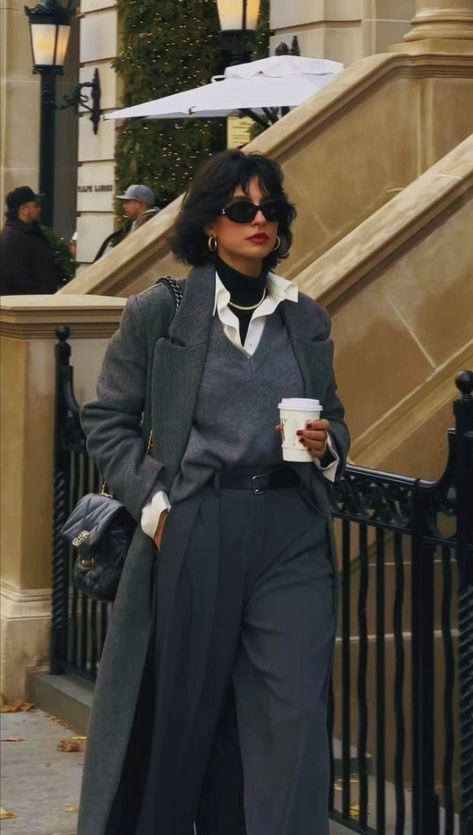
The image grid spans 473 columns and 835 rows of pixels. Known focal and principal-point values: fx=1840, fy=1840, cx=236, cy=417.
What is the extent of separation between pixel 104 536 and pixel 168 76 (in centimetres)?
1568

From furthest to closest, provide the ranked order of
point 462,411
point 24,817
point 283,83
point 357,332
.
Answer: point 283,83, point 357,332, point 24,817, point 462,411

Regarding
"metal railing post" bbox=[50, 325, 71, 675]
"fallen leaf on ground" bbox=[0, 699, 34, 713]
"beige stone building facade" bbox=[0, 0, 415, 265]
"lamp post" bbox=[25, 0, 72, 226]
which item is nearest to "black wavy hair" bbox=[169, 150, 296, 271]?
"metal railing post" bbox=[50, 325, 71, 675]

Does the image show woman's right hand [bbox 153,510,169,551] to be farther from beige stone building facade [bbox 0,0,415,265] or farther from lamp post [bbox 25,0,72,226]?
lamp post [bbox 25,0,72,226]

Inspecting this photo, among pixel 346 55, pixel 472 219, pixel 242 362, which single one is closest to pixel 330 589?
pixel 242 362

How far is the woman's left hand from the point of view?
4262 mm

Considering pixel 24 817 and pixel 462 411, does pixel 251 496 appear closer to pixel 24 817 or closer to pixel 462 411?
pixel 462 411

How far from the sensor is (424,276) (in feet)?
25.9

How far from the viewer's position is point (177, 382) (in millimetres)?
4457

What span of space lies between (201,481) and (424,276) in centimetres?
367

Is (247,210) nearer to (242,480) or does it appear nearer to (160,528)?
(242,480)

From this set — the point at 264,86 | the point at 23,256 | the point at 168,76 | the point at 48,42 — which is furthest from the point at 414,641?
the point at 48,42

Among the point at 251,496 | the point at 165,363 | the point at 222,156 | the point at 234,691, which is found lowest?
the point at 234,691

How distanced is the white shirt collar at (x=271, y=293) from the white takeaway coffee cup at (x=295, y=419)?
0.36 meters

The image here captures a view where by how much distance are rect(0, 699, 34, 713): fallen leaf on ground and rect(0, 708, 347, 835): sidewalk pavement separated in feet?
0.14
